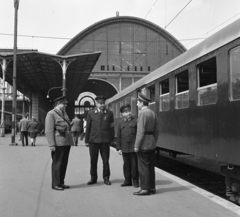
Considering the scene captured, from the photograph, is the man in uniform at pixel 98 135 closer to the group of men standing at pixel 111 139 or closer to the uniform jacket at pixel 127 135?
the group of men standing at pixel 111 139

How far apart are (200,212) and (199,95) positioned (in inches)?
127

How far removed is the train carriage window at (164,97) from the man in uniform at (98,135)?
2858 millimetres

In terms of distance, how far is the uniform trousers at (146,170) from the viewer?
20.1ft

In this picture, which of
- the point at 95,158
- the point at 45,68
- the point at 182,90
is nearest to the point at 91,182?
the point at 95,158

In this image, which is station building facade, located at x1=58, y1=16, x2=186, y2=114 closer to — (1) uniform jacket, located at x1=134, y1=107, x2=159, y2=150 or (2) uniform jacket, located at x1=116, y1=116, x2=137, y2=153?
(2) uniform jacket, located at x1=116, y1=116, x2=137, y2=153

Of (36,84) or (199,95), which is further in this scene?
(36,84)

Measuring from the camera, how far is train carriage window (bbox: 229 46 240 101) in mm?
5973

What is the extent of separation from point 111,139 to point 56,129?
1.28 metres

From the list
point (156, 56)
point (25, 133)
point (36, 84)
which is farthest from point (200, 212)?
point (156, 56)

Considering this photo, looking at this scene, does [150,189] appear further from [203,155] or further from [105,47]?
[105,47]

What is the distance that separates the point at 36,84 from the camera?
4328 centimetres

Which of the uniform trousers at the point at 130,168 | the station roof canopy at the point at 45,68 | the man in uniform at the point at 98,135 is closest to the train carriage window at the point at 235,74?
the uniform trousers at the point at 130,168

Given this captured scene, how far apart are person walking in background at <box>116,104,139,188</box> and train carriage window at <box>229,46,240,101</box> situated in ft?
6.81

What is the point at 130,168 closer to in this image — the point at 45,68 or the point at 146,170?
the point at 146,170
